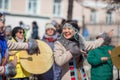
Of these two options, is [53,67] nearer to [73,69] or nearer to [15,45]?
[15,45]

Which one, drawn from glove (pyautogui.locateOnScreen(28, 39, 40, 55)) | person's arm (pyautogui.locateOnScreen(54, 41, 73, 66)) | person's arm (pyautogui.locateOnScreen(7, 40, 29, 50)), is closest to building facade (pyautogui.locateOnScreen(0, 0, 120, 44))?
glove (pyautogui.locateOnScreen(28, 39, 40, 55))

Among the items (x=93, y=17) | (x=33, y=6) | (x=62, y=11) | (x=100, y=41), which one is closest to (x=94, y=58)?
(x=100, y=41)

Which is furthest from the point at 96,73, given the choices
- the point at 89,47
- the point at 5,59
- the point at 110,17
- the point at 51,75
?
the point at 110,17

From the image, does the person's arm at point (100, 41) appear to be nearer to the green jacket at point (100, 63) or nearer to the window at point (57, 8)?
the green jacket at point (100, 63)

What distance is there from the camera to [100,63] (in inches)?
334

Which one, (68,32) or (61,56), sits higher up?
(68,32)

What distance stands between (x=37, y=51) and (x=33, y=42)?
0.45 metres

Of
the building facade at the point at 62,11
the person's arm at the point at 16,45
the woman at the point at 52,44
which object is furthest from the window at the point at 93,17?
the person's arm at the point at 16,45

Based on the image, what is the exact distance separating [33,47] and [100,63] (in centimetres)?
144

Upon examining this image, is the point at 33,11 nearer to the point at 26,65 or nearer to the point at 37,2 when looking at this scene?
the point at 37,2

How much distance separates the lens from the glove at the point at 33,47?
25.1 feet

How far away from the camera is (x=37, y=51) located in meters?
8.12

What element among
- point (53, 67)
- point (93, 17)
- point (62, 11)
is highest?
point (62, 11)

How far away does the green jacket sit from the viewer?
8.46m
